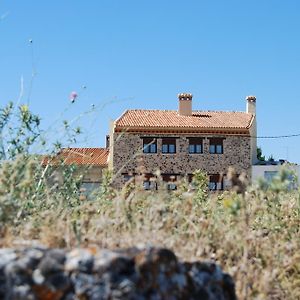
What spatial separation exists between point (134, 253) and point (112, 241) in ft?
2.22

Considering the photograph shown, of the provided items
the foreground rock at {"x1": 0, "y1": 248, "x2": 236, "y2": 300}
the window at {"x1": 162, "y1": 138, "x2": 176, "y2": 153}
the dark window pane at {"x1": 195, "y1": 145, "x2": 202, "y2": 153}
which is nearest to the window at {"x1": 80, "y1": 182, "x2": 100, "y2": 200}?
the foreground rock at {"x1": 0, "y1": 248, "x2": 236, "y2": 300}

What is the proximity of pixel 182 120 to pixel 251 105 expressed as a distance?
559cm

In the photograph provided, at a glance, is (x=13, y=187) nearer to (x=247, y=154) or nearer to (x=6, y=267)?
(x=6, y=267)

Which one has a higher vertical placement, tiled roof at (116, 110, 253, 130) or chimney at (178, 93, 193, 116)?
chimney at (178, 93, 193, 116)

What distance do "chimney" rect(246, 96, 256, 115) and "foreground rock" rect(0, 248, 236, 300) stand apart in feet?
147

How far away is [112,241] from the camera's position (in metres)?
3.92

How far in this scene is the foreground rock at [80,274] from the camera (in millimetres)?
3127

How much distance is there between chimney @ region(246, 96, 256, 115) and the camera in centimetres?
4744

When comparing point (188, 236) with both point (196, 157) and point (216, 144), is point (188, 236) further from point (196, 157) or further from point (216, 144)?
point (216, 144)

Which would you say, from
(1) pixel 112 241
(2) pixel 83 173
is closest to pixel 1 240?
(1) pixel 112 241

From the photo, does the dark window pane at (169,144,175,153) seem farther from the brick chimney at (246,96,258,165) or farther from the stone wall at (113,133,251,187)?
the brick chimney at (246,96,258,165)

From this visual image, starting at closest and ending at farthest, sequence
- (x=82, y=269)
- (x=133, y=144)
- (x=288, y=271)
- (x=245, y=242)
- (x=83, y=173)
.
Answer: (x=82, y=269) < (x=245, y=242) < (x=288, y=271) < (x=83, y=173) < (x=133, y=144)

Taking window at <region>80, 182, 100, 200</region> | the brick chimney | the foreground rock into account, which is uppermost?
the brick chimney

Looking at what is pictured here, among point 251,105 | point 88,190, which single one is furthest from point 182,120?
point 88,190
